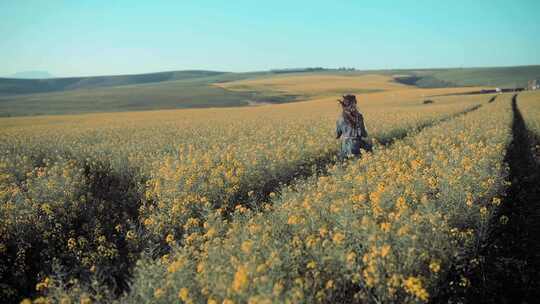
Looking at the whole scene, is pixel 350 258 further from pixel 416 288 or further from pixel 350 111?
pixel 350 111

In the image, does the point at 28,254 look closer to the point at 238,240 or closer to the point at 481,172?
the point at 238,240

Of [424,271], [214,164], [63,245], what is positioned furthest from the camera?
[214,164]

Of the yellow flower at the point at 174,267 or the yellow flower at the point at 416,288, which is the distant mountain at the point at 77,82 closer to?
the yellow flower at the point at 174,267

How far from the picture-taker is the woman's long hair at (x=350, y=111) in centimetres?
1005

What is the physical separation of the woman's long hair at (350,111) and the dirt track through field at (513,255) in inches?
148

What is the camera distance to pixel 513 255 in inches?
246

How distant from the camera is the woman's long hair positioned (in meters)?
10.0

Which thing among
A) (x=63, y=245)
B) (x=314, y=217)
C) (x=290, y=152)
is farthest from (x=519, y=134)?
(x=63, y=245)

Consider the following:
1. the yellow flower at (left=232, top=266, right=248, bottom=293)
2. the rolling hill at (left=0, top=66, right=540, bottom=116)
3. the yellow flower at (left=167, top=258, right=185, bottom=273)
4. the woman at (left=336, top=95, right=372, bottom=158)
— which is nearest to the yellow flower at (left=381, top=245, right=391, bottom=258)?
the yellow flower at (left=232, top=266, right=248, bottom=293)

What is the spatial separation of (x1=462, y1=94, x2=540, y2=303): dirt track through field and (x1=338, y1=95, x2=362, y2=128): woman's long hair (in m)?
3.76

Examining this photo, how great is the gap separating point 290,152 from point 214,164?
8.17 ft

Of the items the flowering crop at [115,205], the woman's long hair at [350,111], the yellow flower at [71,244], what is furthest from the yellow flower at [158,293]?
the woman's long hair at [350,111]

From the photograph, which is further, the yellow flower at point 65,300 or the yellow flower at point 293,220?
the yellow flower at point 293,220

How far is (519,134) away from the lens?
58.4 feet
